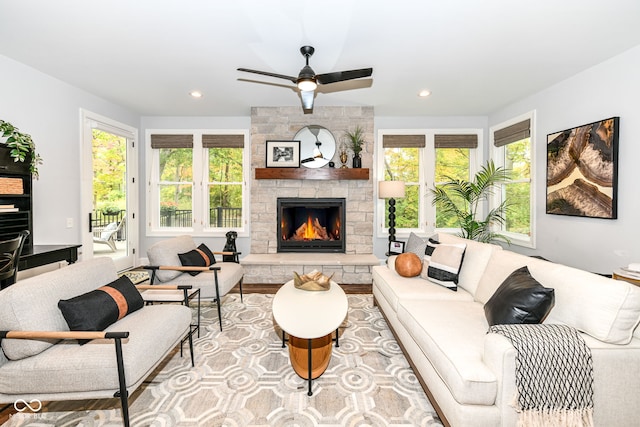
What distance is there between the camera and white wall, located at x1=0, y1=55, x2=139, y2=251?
3.32 m

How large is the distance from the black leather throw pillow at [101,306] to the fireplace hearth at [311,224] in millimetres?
2987

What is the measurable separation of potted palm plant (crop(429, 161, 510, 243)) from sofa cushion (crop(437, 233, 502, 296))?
2001 mm

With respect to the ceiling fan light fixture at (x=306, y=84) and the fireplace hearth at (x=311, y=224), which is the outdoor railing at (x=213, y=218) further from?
the ceiling fan light fixture at (x=306, y=84)

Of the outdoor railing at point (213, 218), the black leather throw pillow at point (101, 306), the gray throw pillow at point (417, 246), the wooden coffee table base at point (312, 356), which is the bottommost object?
the wooden coffee table base at point (312, 356)

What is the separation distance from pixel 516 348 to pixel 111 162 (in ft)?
19.1

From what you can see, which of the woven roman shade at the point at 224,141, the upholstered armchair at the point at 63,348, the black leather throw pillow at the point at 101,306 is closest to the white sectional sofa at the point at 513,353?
the upholstered armchair at the point at 63,348

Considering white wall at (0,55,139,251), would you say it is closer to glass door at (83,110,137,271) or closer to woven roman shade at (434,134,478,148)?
glass door at (83,110,137,271)

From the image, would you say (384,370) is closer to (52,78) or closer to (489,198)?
(489,198)

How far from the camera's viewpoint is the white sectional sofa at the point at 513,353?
4.68 ft

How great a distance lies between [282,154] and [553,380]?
14.2 feet

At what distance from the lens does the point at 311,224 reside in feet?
17.4

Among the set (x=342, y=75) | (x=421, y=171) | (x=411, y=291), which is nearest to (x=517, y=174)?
(x=421, y=171)

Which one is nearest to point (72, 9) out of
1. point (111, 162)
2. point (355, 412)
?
point (111, 162)

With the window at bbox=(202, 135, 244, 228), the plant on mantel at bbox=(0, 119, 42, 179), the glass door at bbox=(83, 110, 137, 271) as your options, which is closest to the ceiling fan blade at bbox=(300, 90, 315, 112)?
the window at bbox=(202, 135, 244, 228)
